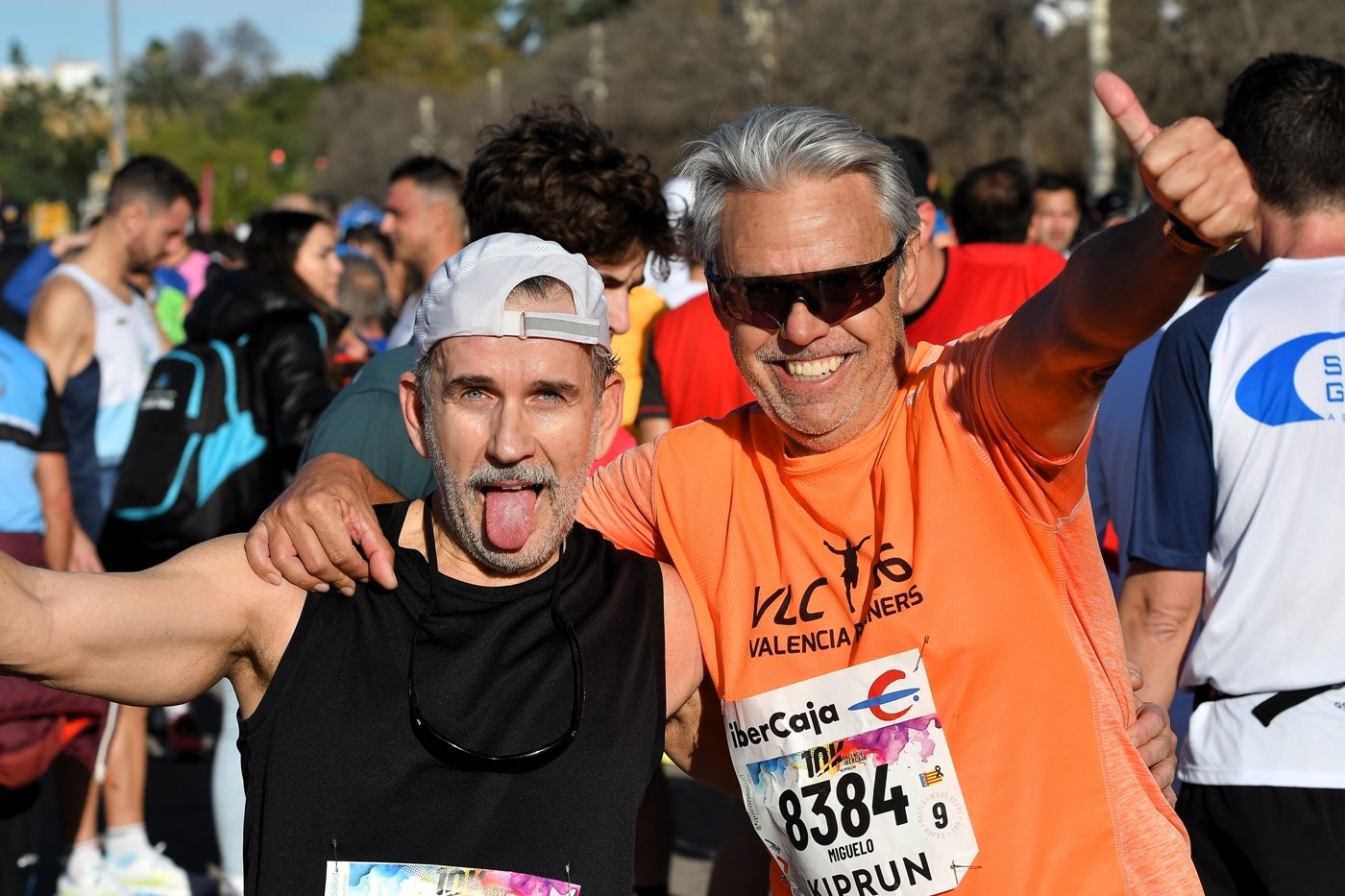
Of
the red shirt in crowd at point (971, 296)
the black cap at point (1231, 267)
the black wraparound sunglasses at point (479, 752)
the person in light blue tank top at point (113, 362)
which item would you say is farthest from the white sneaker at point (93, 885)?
the black cap at point (1231, 267)

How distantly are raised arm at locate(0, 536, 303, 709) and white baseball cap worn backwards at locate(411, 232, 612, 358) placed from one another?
1.69 feet

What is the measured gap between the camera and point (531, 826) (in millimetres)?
2393

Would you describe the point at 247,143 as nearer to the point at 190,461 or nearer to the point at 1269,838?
the point at 190,461

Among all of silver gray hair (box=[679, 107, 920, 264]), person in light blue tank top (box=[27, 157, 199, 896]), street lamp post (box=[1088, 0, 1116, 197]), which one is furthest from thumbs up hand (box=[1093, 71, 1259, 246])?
street lamp post (box=[1088, 0, 1116, 197])

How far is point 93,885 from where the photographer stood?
583 centimetres

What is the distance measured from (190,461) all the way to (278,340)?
1.93ft

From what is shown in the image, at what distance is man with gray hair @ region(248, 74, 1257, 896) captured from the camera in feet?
7.70

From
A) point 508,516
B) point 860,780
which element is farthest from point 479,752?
point 860,780

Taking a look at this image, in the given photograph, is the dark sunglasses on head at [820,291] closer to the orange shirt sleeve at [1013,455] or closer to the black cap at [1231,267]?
the orange shirt sleeve at [1013,455]

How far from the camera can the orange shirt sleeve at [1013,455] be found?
237 cm

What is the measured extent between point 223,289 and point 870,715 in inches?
175

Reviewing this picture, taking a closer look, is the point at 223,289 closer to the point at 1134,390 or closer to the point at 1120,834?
the point at 1134,390

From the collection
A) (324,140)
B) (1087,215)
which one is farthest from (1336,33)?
(324,140)

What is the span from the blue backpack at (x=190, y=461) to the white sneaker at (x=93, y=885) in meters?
1.22
